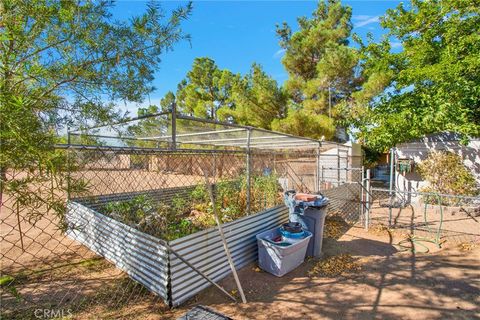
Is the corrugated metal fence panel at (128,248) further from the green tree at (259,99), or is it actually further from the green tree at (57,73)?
the green tree at (259,99)

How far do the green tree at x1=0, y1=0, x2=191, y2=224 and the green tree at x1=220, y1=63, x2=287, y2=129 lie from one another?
8898 mm

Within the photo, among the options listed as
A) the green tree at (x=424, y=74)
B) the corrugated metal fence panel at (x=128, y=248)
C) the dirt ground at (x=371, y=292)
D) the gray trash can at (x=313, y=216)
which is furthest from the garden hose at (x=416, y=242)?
the corrugated metal fence panel at (x=128, y=248)

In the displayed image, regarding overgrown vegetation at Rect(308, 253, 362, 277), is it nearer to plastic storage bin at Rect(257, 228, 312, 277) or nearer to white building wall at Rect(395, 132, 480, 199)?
plastic storage bin at Rect(257, 228, 312, 277)

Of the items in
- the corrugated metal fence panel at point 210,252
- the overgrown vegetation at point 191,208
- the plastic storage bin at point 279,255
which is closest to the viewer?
the corrugated metal fence panel at point 210,252

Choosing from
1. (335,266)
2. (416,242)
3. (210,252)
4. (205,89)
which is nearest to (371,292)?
(335,266)

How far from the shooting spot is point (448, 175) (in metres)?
7.41

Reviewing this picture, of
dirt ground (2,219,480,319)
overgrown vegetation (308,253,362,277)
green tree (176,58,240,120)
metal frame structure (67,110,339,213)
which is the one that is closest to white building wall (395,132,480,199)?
metal frame structure (67,110,339,213)

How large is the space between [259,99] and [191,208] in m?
7.09

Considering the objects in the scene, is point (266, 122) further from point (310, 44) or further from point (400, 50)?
point (400, 50)

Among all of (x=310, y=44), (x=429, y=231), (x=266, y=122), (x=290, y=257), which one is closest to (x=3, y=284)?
(x=290, y=257)

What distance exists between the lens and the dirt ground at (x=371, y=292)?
2646 mm

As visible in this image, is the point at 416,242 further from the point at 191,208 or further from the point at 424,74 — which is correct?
the point at 424,74

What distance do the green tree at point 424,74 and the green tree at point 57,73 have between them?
24.6 ft

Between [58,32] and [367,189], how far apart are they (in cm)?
577
